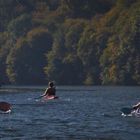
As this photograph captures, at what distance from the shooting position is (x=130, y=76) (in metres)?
144

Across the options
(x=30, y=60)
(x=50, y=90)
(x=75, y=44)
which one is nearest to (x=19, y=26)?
(x=30, y=60)

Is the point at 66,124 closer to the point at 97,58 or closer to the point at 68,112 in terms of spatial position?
the point at 68,112

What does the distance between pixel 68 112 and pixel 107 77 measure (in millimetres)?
90342

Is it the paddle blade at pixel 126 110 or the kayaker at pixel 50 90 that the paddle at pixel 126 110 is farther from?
the kayaker at pixel 50 90

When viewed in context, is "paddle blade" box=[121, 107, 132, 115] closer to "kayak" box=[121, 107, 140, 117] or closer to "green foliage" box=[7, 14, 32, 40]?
"kayak" box=[121, 107, 140, 117]

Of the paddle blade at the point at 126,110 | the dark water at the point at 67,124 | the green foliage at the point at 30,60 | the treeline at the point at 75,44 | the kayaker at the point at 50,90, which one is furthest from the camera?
the green foliage at the point at 30,60

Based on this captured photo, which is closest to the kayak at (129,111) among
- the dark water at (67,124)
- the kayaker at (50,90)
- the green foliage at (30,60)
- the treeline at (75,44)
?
the dark water at (67,124)

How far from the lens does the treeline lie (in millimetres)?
146625

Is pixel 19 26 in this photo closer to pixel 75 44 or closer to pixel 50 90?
pixel 75 44

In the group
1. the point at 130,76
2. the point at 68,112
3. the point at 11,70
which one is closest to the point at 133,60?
the point at 130,76

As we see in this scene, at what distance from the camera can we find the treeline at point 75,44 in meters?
147

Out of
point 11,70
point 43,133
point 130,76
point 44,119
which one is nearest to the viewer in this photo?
point 43,133

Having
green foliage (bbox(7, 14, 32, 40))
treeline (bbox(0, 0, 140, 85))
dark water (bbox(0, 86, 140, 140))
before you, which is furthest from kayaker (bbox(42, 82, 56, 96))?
green foliage (bbox(7, 14, 32, 40))

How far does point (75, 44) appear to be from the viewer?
526 ft
